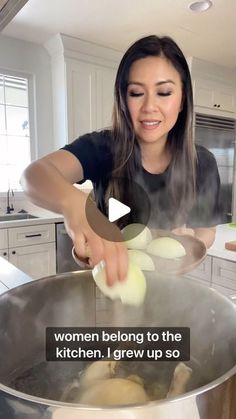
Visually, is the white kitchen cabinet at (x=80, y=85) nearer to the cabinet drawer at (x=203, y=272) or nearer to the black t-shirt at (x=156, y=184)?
the black t-shirt at (x=156, y=184)

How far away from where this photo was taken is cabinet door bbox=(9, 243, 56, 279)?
480 mm

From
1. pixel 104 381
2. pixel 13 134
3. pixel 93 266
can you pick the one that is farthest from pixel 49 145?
pixel 104 381

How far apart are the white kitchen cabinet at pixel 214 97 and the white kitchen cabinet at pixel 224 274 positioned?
20cm

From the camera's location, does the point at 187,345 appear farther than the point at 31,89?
No

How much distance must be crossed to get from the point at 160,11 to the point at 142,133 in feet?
0.45

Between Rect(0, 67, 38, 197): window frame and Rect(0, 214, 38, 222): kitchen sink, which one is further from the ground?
Rect(0, 67, 38, 197): window frame

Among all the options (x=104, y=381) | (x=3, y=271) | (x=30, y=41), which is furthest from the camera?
(x=3, y=271)

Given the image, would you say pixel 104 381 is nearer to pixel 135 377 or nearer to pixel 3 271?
pixel 135 377

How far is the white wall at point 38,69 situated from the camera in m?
0.44

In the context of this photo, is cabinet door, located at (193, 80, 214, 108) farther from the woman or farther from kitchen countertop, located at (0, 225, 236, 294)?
kitchen countertop, located at (0, 225, 236, 294)

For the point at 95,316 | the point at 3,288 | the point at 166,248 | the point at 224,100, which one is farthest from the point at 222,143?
the point at 3,288

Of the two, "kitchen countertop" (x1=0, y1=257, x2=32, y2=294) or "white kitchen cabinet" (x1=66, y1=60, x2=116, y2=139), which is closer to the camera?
"white kitchen cabinet" (x1=66, y1=60, x2=116, y2=139)

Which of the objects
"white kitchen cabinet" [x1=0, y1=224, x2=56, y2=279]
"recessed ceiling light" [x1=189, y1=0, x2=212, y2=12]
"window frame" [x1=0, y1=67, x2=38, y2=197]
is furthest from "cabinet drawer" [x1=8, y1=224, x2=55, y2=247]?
"recessed ceiling light" [x1=189, y1=0, x2=212, y2=12]

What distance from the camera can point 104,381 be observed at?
305 millimetres
